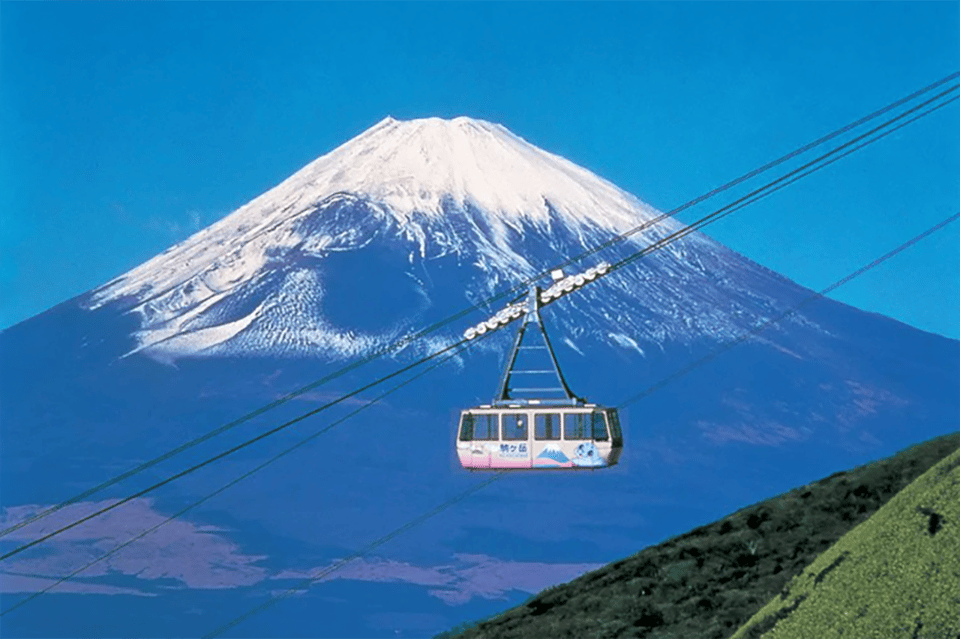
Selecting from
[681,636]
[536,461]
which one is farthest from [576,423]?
[681,636]

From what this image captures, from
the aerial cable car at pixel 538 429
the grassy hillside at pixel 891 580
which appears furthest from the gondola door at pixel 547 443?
the grassy hillside at pixel 891 580

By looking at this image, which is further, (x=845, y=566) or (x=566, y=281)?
(x=566, y=281)

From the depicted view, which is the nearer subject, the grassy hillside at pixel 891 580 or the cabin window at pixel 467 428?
the grassy hillside at pixel 891 580

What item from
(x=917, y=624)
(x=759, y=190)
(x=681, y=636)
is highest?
(x=759, y=190)

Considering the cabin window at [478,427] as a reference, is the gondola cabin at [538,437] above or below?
below

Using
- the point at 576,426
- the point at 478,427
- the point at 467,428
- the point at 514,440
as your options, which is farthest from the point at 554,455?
the point at 467,428

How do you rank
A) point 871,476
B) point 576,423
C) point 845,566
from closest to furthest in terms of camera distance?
point 845,566, point 576,423, point 871,476

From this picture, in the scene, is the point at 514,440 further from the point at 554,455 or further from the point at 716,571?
the point at 716,571

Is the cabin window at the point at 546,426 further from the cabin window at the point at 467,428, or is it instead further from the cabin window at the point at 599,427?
the cabin window at the point at 467,428

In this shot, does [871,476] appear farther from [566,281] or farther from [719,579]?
[566,281]
